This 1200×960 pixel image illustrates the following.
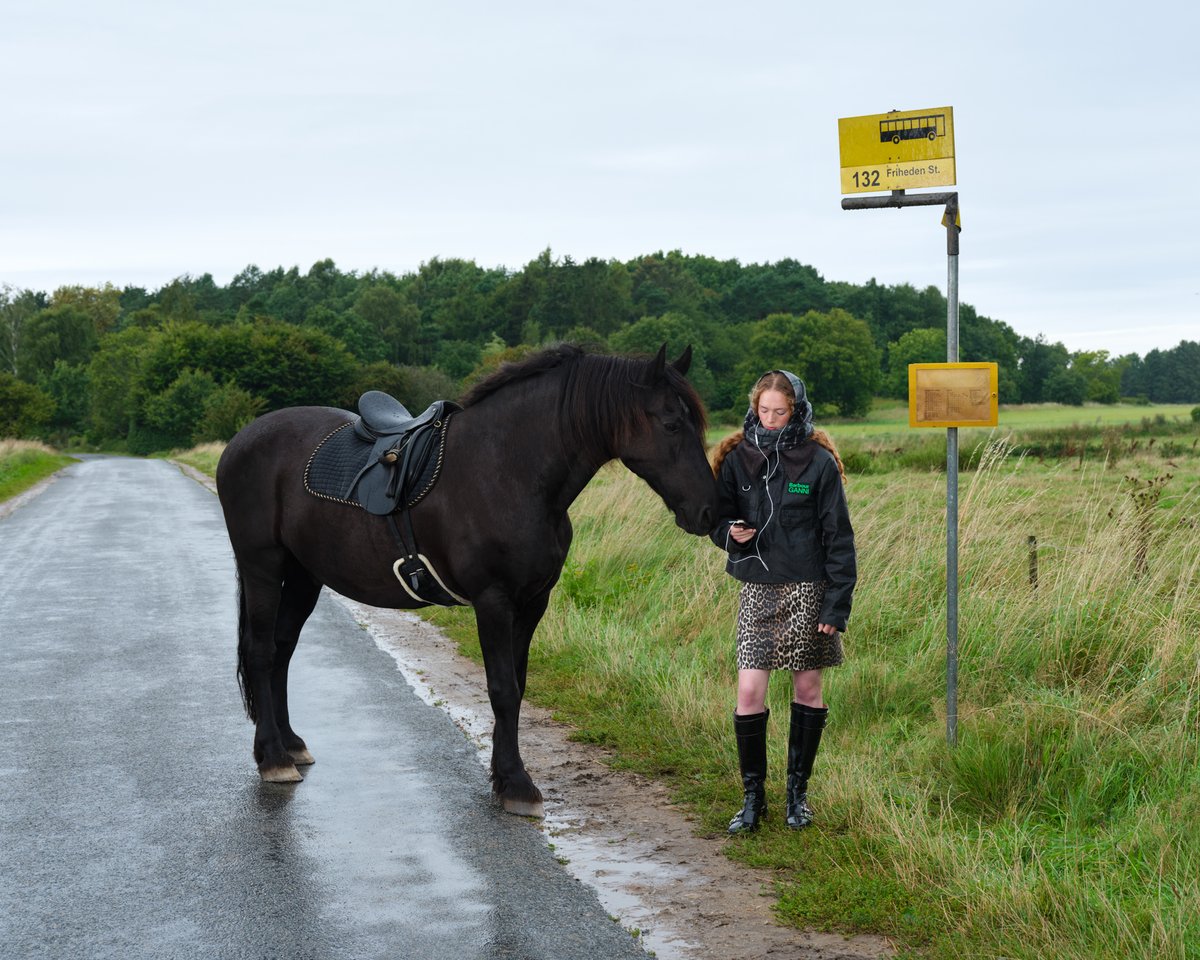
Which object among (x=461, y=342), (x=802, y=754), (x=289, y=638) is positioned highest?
(x=461, y=342)

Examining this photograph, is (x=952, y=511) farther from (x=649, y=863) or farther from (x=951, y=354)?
(x=649, y=863)

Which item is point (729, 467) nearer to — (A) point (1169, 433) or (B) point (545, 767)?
(B) point (545, 767)

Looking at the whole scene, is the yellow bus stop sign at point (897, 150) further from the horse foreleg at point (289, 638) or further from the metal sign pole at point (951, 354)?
the horse foreleg at point (289, 638)

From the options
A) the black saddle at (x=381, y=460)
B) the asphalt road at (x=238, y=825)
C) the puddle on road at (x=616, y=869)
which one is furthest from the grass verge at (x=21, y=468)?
the puddle on road at (x=616, y=869)

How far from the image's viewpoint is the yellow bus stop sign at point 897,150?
5.17 m

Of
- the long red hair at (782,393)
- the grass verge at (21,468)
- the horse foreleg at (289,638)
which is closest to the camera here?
the long red hair at (782,393)

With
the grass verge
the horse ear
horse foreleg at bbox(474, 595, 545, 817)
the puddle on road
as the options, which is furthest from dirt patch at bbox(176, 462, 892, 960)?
the grass verge

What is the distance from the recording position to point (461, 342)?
98.0 m

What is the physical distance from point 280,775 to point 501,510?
179 cm

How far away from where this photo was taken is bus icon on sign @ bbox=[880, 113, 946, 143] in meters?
5.16

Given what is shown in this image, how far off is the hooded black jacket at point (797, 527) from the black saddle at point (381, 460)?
1.53 m

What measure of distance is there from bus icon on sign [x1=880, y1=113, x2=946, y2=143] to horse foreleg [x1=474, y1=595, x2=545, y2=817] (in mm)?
2816

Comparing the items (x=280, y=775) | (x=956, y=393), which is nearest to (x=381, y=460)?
(x=280, y=775)

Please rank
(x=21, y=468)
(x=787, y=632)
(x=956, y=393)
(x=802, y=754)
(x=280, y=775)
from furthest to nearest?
(x=21, y=468) < (x=280, y=775) < (x=956, y=393) < (x=802, y=754) < (x=787, y=632)
